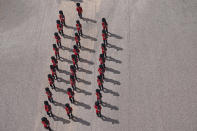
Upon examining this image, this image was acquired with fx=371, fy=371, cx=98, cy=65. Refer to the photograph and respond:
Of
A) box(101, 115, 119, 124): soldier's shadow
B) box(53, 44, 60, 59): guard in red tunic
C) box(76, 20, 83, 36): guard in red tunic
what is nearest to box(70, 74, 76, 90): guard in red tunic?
box(53, 44, 60, 59): guard in red tunic

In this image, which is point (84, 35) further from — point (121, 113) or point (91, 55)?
point (121, 113)

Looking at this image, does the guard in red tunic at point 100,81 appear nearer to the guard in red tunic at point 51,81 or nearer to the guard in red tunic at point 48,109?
the guard in red tunic at point 51,81

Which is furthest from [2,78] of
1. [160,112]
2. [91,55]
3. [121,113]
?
[160,112]

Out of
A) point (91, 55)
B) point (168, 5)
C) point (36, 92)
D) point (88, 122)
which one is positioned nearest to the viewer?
point (88, 122)

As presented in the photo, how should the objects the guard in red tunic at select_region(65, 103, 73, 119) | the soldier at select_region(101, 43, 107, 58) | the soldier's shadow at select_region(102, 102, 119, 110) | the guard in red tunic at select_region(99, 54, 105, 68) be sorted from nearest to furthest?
the guard in red tunic at select_region(65, 103, 73, 119), the soldier's shadow at select_region(102, 102, 119, 110), the guard in red tunic at select_region(99, 54, 105, 68), the soldier at select_region(101, 43, 107, 58)

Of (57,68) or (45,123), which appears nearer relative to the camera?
(45,123)

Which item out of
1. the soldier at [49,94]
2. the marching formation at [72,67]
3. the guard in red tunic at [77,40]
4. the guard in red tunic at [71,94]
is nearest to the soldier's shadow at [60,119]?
the marching formation at [72,67]

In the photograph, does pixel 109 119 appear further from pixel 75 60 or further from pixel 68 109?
pixel 75 60

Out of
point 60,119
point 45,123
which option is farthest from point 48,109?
point 60,119

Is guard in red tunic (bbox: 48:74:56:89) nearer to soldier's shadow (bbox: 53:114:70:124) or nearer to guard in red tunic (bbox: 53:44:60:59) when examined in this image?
soldier's shadow (bbox: 53:114:70:124)

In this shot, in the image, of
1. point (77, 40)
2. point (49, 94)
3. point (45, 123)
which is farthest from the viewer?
point (77, 40)

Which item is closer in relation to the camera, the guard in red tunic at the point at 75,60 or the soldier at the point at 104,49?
the guard in red tunic at the point at 75,60
